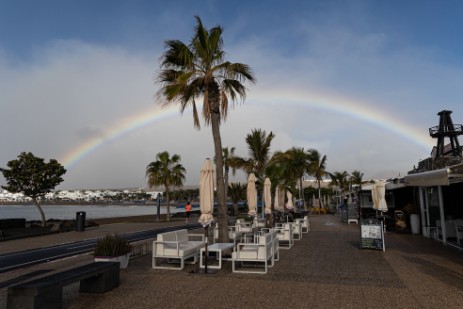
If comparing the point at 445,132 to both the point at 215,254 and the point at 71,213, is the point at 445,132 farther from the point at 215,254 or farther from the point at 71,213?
the point at 71,213

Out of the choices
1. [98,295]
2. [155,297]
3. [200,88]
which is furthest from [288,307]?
[200,88]

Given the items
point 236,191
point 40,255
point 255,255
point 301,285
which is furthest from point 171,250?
point 236,191

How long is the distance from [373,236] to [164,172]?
1882cm

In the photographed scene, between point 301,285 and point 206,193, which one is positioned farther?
point 206,193

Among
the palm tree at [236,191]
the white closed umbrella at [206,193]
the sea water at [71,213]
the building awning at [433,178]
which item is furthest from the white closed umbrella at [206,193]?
the sea water at [71,213]

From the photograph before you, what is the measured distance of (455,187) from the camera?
13492 millimetres

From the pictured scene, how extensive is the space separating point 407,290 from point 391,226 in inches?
477

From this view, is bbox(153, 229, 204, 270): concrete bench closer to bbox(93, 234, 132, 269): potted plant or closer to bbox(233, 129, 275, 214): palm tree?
bbox(93, 234, 132, 269): potted plant

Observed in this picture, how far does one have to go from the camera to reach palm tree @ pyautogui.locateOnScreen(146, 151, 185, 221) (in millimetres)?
26281

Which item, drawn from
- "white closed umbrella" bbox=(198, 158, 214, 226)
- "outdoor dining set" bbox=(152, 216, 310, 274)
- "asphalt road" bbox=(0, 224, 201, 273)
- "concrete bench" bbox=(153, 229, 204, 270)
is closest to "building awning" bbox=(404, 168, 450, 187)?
"outdoor dining set" bbox=(152, 216, 310, 274)

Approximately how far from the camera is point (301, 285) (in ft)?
19.6

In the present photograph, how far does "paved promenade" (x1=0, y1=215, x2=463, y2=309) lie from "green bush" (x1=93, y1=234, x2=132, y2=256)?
45cm

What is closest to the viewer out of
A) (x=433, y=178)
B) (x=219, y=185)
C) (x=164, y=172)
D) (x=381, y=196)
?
(x=433, y=178)

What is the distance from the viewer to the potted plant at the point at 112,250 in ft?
23.2
